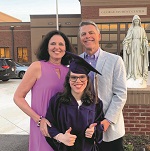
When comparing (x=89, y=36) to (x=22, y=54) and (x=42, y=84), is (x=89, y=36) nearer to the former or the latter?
(x=42, y=84)

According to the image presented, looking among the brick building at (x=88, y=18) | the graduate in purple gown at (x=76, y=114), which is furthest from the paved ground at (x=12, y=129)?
the brick building at (x=88, y=18)

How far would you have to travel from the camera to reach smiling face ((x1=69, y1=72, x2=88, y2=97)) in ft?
6.75

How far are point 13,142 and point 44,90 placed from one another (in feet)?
9.87

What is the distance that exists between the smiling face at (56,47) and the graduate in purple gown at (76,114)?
240mm

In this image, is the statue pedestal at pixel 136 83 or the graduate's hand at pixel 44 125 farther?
the statue pedestal at pixel 136 83

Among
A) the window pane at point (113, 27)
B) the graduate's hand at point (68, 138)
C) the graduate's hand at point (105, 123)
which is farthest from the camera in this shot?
the window pane at point (113, 27)

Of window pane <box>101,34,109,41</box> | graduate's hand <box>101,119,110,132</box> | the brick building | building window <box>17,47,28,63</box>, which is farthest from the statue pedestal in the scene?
building window <box>17,47,28,63</box>

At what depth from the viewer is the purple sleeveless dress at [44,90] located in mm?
2242

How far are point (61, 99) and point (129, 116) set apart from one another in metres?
2.99

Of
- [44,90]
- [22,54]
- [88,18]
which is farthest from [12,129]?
[22,54]

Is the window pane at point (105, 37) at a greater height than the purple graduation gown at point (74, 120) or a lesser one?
greater

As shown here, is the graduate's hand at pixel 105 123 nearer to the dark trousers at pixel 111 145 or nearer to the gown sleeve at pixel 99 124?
Result: the gown sleeve at pixel 99 124

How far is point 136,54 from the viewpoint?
216 inches

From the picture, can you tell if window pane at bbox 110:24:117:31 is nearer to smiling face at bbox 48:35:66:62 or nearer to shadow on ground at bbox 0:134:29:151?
shadow on ground at bbox 0:134:29:151
